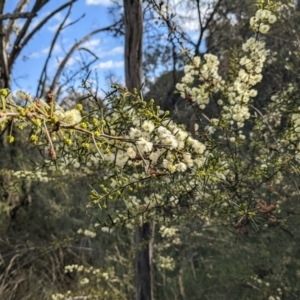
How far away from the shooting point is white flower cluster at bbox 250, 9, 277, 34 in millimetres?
2326

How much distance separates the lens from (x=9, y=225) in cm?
532

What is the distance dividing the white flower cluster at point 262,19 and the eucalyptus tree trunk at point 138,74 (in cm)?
66

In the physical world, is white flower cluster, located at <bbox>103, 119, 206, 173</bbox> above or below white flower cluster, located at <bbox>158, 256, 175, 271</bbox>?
above

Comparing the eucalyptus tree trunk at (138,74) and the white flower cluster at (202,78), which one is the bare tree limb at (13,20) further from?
the white flower cluster at (202,78)

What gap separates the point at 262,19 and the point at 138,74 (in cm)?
79

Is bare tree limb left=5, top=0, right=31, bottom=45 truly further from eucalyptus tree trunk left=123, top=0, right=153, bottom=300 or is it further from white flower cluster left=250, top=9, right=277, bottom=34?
white flower cluster left=250, top=9, right=277, bottom=34

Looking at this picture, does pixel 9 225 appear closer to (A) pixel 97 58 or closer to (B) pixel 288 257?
(A) pixel 97 58

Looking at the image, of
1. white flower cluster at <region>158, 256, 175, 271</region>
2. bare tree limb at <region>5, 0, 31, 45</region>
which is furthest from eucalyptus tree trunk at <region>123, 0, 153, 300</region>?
bare tree limb at <region>5, 0, 31, 45</region>

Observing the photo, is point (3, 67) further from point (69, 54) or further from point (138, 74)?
point (138, 74)

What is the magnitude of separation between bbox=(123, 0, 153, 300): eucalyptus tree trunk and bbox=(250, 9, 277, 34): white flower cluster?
657mm

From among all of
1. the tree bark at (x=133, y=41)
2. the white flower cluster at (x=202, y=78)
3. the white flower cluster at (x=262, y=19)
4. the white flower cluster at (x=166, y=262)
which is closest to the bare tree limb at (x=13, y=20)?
the white flower cluster at (x=166, y=262)

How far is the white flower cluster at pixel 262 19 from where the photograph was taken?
7.63 ft

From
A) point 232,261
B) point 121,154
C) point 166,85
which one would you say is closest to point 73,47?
point 166,85

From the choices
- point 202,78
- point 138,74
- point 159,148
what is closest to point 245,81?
point 202,78
